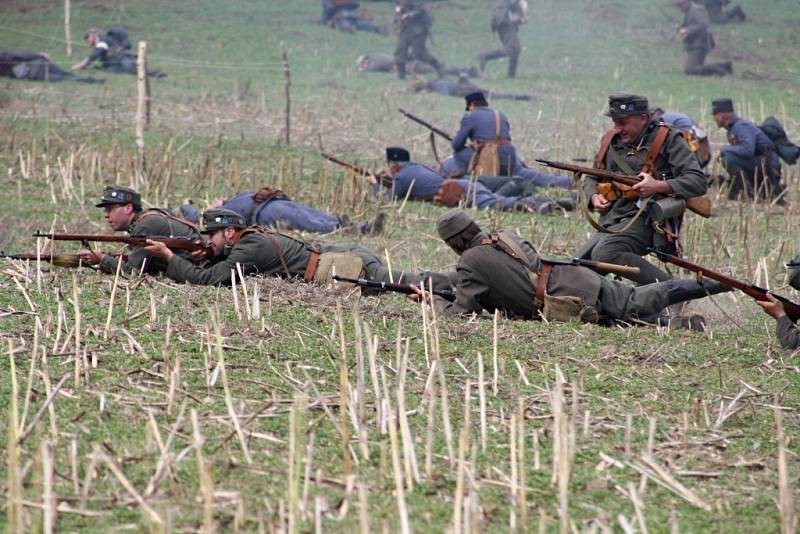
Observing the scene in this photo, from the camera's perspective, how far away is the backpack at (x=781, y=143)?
555 inches

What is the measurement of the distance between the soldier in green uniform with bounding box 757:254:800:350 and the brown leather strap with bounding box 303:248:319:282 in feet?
10.8

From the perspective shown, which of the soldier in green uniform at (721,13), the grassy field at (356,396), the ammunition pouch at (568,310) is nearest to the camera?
the grassy field at (356,396)

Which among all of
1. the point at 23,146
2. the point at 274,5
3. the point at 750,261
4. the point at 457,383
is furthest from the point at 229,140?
the point at 274,5

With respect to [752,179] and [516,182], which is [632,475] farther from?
[752,179]

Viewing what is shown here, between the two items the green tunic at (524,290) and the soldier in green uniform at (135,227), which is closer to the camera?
the green tunic at (524,290)

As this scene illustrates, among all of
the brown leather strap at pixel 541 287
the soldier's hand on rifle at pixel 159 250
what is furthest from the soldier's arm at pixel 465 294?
the soldier's hand on rifle at pixel 159 250

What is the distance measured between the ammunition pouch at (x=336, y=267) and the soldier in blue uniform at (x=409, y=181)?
4.02m

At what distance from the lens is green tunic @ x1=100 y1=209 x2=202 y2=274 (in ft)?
29.1

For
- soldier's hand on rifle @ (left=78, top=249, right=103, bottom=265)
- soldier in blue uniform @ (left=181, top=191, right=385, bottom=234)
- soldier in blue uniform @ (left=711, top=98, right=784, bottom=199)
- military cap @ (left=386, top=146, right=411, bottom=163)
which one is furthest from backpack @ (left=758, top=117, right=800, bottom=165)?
soldier's hand on rifle @ (left=78, top=249, right=103, bottom=265)

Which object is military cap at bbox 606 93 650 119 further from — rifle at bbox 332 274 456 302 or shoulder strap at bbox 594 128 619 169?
rifle at bbox 332 274 456 302

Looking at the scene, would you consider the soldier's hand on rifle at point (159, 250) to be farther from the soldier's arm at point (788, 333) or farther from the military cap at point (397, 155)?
the military cap at point (397, 155)

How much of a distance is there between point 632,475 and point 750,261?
5.60m

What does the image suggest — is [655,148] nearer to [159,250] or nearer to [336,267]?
[336,267]

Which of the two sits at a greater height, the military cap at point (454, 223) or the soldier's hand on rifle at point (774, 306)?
the military cap at point (454, 223)
